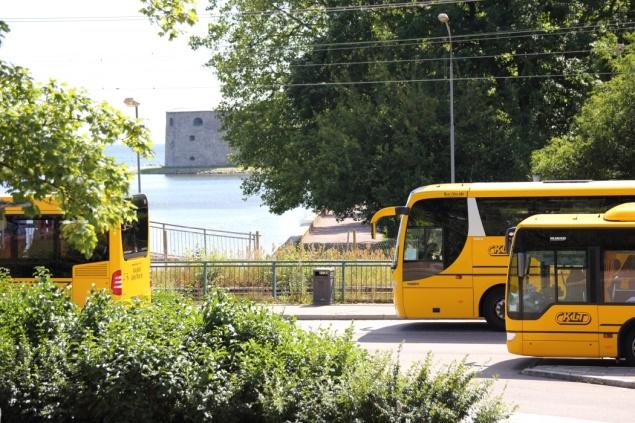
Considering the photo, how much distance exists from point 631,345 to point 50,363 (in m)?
9.55

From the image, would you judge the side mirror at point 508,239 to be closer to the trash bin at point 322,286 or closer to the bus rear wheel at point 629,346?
the bus rear wheel at point 629,346

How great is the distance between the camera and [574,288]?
16578mm

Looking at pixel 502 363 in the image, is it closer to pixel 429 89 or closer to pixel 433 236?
pixel 433 236

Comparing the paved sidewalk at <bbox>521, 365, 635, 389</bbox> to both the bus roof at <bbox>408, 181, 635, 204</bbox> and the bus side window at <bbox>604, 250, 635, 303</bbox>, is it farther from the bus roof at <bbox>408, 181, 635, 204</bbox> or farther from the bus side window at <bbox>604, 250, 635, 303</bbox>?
the bus roof at <bbox>408, 181, 635, 204</bbox>

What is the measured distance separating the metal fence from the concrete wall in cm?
14833

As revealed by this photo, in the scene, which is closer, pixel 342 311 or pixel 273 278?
pixel 342 311

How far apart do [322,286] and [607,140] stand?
1233 cm

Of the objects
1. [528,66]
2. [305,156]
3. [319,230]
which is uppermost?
[528,66]

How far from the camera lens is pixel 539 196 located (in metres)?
20.9

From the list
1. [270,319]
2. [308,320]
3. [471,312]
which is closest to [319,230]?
[308,320]

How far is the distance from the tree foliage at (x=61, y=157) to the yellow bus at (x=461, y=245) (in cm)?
1301

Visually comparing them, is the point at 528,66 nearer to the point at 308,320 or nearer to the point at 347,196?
the point at 347,196

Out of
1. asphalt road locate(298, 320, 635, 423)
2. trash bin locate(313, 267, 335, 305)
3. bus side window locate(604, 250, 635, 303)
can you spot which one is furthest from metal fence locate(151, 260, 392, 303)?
bus side window locate(604, 250, 635, 303)

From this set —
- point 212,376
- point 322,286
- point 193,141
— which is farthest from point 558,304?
point 193,141
